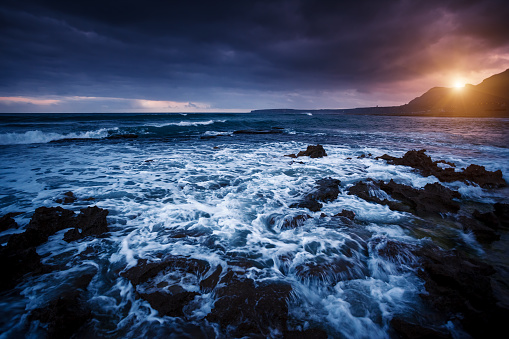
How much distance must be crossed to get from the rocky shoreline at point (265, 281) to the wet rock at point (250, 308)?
1cm

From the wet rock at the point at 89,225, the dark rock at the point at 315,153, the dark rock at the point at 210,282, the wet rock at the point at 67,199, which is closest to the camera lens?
the dark rock at the point at 210,282

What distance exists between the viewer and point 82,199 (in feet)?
20.5

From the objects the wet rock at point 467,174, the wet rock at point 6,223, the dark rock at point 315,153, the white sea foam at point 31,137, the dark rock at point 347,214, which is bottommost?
the dark rock at point 347,214

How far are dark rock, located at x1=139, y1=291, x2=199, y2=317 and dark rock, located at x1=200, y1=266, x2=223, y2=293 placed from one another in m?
0.16

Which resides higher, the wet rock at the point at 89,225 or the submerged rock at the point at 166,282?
the wet rock at the point at 89,225

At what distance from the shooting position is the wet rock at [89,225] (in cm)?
434

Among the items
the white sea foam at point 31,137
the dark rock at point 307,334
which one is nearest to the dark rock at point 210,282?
the dark rock at point 307,334

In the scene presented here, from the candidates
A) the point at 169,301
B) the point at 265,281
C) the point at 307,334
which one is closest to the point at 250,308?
the point at 265,281

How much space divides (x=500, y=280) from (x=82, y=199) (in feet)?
30.8

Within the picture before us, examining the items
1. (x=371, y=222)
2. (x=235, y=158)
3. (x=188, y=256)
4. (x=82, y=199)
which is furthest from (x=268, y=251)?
(x=235, y=158)

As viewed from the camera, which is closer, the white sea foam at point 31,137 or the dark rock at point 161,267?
the dark rock at point 161,267

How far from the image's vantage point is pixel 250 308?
9.12 ft

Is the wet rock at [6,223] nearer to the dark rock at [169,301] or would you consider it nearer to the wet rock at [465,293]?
the dark rock at [169,301]

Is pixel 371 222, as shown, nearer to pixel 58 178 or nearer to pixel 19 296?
pixel 19 296
